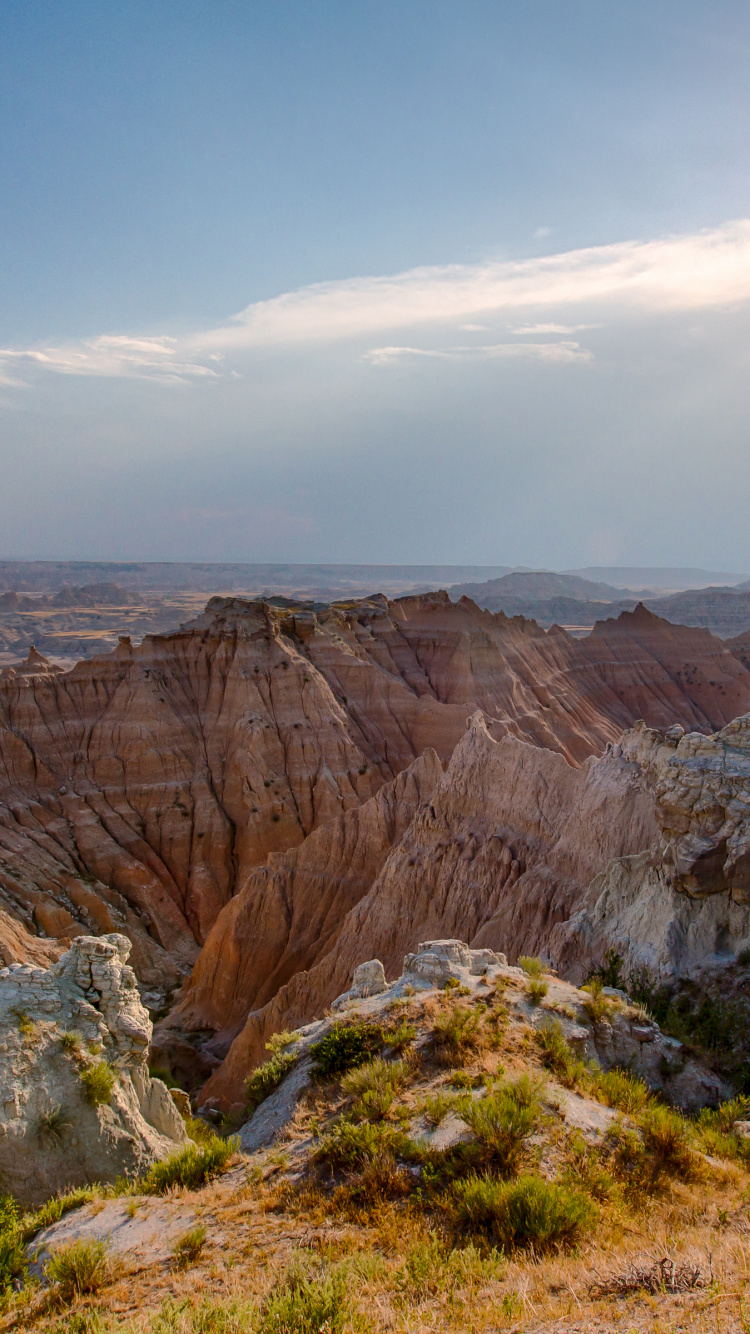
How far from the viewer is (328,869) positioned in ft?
113

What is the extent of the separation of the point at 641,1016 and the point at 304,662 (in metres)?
44.6

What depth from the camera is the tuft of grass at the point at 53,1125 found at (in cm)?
1007

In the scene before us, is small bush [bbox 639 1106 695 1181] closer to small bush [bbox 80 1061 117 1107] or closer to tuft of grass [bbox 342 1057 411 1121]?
tuft of grass [bbox 342 1057 411 1121]

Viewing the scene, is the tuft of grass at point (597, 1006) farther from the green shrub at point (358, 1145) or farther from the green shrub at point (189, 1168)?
the green shrub at point (189, 1168)

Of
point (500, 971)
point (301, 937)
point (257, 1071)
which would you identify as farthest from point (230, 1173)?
point (301, 937)

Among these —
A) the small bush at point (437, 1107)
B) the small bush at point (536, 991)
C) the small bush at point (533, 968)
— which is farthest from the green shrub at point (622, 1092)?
the small bush at point (533, 968)

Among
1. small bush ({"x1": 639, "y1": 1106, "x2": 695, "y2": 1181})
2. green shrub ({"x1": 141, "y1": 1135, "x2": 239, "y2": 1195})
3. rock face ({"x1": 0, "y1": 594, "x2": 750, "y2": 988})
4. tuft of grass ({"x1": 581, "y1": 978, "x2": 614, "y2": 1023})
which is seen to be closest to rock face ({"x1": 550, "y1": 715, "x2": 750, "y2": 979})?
tuft of grass ({"x1": 581, "y1": 978, "x2": 614, "y2": 1023})

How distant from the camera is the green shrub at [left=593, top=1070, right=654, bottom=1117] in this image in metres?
10.5

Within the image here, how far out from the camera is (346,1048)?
1176 cm

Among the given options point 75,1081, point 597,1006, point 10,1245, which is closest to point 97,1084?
point 75,1081

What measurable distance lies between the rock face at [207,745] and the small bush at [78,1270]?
2917cm

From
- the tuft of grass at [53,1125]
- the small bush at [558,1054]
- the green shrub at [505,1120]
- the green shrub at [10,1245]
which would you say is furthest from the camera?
the small bush at [558,1054]

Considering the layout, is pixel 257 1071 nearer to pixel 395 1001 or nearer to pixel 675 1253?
pixel 395 1001

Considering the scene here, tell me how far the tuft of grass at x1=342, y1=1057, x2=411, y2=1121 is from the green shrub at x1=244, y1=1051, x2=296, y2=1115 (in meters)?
1.88
